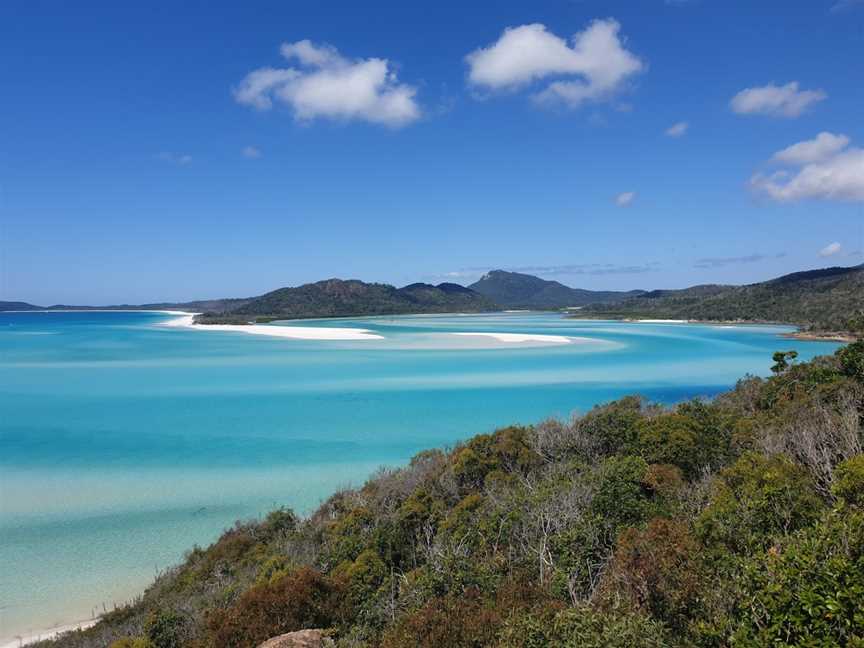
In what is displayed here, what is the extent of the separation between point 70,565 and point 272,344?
54.0 metres

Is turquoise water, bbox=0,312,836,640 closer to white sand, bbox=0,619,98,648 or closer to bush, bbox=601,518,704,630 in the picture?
white sand, bbox=0,619,98,648

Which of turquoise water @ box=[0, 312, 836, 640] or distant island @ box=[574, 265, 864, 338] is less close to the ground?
distant island @ box=[574, 265, 864, 338]

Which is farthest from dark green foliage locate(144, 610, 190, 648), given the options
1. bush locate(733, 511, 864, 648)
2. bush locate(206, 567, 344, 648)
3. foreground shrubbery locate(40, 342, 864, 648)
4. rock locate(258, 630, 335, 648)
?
bush locate(733, 511, 864, 648)

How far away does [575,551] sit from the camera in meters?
7.44

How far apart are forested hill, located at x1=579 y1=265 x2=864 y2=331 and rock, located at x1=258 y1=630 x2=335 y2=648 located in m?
68.5

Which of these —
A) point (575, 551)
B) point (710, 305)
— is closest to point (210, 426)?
point (575, 551)

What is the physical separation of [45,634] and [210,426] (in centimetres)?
1562

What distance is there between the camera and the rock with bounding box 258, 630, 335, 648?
6.10 m

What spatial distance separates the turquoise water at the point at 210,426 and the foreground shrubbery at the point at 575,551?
234cm

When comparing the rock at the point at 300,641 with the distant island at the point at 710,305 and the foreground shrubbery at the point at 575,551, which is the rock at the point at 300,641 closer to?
the foreground shrubbery at the point at 575,551

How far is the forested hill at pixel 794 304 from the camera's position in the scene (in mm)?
72438

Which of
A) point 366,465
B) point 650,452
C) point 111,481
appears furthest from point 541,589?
point 111,481

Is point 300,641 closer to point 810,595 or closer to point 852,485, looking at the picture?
point 810,595

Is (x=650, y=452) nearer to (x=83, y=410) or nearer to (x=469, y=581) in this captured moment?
(x=469, y=581)
